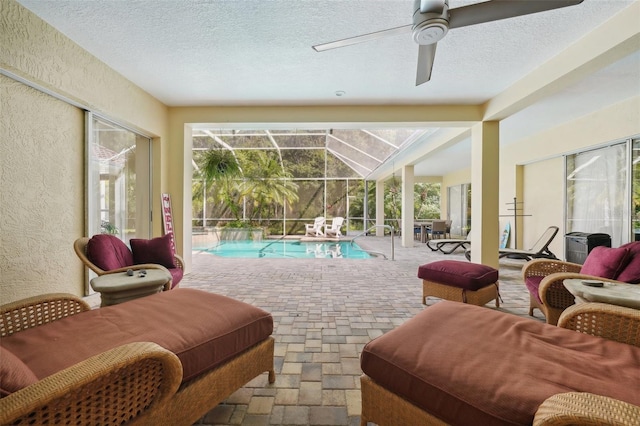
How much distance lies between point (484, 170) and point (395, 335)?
14.4 ft

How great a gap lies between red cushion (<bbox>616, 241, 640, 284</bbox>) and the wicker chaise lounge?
2.89 metres

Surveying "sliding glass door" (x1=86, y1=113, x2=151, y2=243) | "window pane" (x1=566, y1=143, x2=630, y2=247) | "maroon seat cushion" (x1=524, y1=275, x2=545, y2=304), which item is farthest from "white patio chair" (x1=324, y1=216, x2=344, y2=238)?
"maroon seat cushion" (x1=524, y1=275, x2=545, y2=304)

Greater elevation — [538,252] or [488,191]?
[488,191]

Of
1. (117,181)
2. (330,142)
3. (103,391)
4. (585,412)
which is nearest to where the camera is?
(585,412)

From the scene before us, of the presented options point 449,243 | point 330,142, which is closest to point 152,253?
point 449,243

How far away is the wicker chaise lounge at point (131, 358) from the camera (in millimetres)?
861

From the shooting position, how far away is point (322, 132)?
9.93 metres

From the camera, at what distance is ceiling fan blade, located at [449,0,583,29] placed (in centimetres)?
179

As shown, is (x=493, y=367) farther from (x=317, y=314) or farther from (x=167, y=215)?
(x=167, y=215)

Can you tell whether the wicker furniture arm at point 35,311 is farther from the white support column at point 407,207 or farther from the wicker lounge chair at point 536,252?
the white support column at point 407,207

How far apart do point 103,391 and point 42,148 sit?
3.19 metres

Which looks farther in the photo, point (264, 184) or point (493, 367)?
point (264, 184)

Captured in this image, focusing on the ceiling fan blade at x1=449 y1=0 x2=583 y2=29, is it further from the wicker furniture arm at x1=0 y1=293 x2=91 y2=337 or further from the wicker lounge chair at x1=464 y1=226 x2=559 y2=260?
the wicker lounge chair at x1=464 y1=226 x2=559 y2=260

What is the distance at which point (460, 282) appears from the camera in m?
3.01
